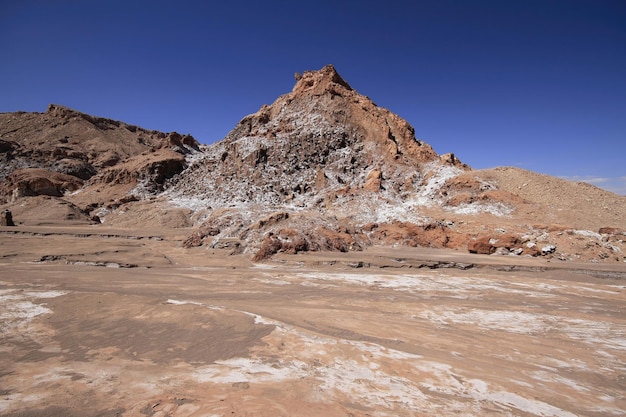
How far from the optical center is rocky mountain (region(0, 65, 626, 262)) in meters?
17.3

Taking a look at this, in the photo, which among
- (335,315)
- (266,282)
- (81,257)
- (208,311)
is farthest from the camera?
(81,257)

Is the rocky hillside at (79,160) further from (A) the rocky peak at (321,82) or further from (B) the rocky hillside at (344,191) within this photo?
(A) the rocky peak at (321,82)

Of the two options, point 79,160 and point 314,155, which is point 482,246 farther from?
point 79,160

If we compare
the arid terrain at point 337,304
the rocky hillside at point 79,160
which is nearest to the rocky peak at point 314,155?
the arid terrain at point 337,304

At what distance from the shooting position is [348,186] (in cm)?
2972

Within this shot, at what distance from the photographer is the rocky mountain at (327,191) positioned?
17312 mm

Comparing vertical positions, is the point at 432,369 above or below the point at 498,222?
below

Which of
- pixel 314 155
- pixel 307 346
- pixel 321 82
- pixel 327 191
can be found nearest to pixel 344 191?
pixel 327 191

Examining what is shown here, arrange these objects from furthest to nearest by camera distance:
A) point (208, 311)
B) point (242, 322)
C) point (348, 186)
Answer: point (348, 186), point (208, 311), point (242, 322)

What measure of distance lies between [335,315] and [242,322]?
1975 mm

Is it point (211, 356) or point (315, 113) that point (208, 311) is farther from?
point (315, 113)

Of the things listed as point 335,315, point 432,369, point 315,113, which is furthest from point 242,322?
point 315,113

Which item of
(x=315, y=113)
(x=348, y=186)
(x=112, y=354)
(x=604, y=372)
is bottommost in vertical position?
(x=112, y=354)

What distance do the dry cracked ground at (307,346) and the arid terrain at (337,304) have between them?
35 millimetres
